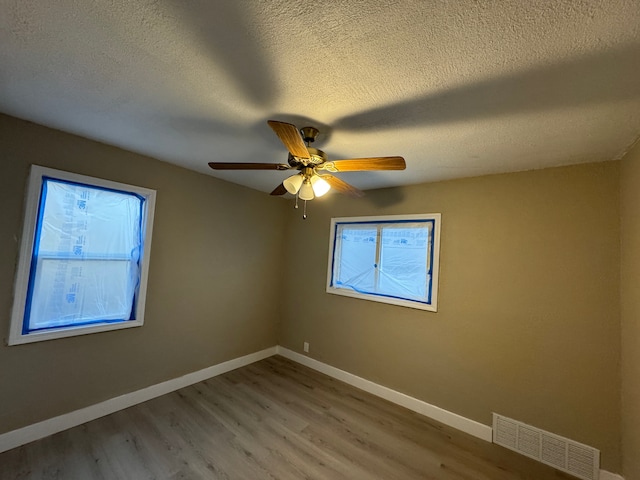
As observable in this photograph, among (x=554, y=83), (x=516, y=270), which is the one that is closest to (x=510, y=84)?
(x=554, y=83)

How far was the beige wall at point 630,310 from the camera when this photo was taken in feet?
5.30

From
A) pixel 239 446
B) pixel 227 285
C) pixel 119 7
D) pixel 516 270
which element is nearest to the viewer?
pixel 119 7

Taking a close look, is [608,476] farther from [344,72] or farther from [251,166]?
[251,166]

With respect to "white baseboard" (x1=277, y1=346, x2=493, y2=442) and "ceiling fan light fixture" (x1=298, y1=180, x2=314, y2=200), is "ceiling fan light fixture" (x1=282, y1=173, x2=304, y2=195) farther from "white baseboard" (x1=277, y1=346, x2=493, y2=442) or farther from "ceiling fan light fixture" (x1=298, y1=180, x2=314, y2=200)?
"white baseboard" (x1=277, y1=346, x2=493, y2=442)

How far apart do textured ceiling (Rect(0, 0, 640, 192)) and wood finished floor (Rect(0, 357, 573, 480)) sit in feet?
7.76

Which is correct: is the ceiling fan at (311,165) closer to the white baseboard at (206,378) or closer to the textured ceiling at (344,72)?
the textured ceiling at (344,72)

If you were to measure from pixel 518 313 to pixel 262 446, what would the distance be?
7.70 ft

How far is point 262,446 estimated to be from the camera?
2.02 metres

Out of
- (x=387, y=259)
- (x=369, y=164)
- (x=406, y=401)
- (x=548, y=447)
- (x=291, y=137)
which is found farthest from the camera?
(x=387, y=259)

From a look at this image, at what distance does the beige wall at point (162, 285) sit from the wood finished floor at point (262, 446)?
0.31 metres

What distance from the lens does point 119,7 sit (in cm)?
95

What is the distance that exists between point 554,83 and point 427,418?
9.11ft

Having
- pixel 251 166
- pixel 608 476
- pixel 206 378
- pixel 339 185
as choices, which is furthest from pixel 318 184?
pixel 608 476

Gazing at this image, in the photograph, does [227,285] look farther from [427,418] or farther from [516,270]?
[516,270]
